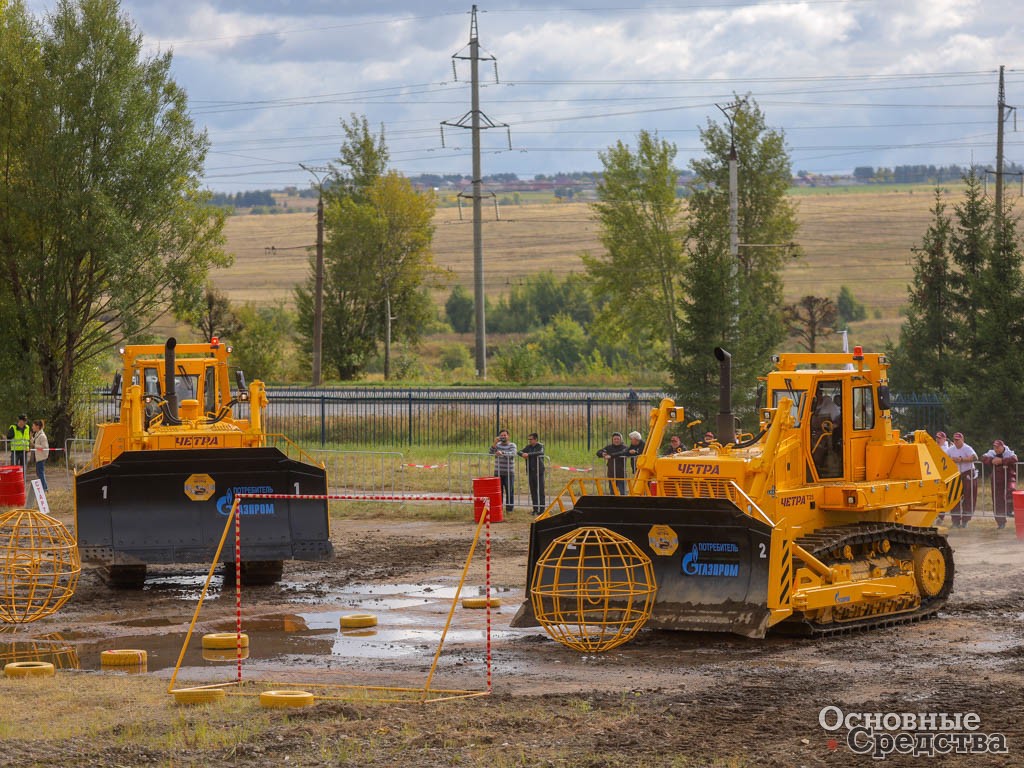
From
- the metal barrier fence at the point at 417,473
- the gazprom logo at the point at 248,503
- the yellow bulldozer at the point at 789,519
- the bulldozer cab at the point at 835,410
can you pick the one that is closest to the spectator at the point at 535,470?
the metal barrier fence at the point at 417,473

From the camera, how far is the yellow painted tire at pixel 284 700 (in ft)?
37.9

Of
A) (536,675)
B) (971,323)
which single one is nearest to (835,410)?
(536,675)

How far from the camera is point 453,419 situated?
38875 mm

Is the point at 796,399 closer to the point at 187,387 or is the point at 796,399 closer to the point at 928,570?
the point at 928,570

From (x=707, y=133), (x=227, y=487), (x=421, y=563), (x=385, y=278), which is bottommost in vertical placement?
(x=421, y=563)

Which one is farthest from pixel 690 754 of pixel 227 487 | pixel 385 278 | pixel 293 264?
pixel 293 264

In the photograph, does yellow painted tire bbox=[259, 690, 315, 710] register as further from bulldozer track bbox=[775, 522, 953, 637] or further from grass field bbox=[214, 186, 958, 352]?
grass field bbox=[214, 186, 958, 352]

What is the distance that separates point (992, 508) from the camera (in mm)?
24219

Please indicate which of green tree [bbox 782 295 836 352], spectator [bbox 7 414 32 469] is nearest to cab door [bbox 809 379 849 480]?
spectator [bbox 7 414 32 469]

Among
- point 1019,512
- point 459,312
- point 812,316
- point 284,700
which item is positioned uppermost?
point 459,312

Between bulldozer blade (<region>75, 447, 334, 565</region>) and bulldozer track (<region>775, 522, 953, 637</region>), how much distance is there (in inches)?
262

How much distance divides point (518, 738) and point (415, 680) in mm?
2597

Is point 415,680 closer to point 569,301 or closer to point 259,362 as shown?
point 259,362

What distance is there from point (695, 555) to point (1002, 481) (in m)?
10.9
